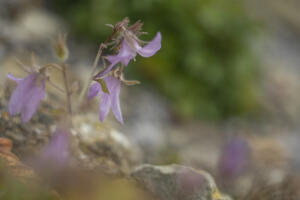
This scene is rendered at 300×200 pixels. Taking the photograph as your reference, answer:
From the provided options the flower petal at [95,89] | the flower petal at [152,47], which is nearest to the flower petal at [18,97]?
the flower petal at [95,89]

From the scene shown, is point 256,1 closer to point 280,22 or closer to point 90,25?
point 280,22

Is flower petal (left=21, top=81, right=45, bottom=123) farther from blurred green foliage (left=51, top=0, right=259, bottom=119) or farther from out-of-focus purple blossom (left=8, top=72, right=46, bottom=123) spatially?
blurred green foliage (left=51, top=0, right=259, bottom=119)

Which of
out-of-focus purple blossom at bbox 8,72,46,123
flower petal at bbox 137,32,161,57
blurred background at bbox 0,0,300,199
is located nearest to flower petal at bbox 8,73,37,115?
out-of-focus purple blossom at bbox 8,72,46,123

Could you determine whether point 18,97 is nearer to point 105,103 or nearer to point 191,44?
point 105,103

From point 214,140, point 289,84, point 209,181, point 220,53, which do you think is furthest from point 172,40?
point 209,181

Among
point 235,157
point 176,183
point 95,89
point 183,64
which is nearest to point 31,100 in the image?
point 95,89
